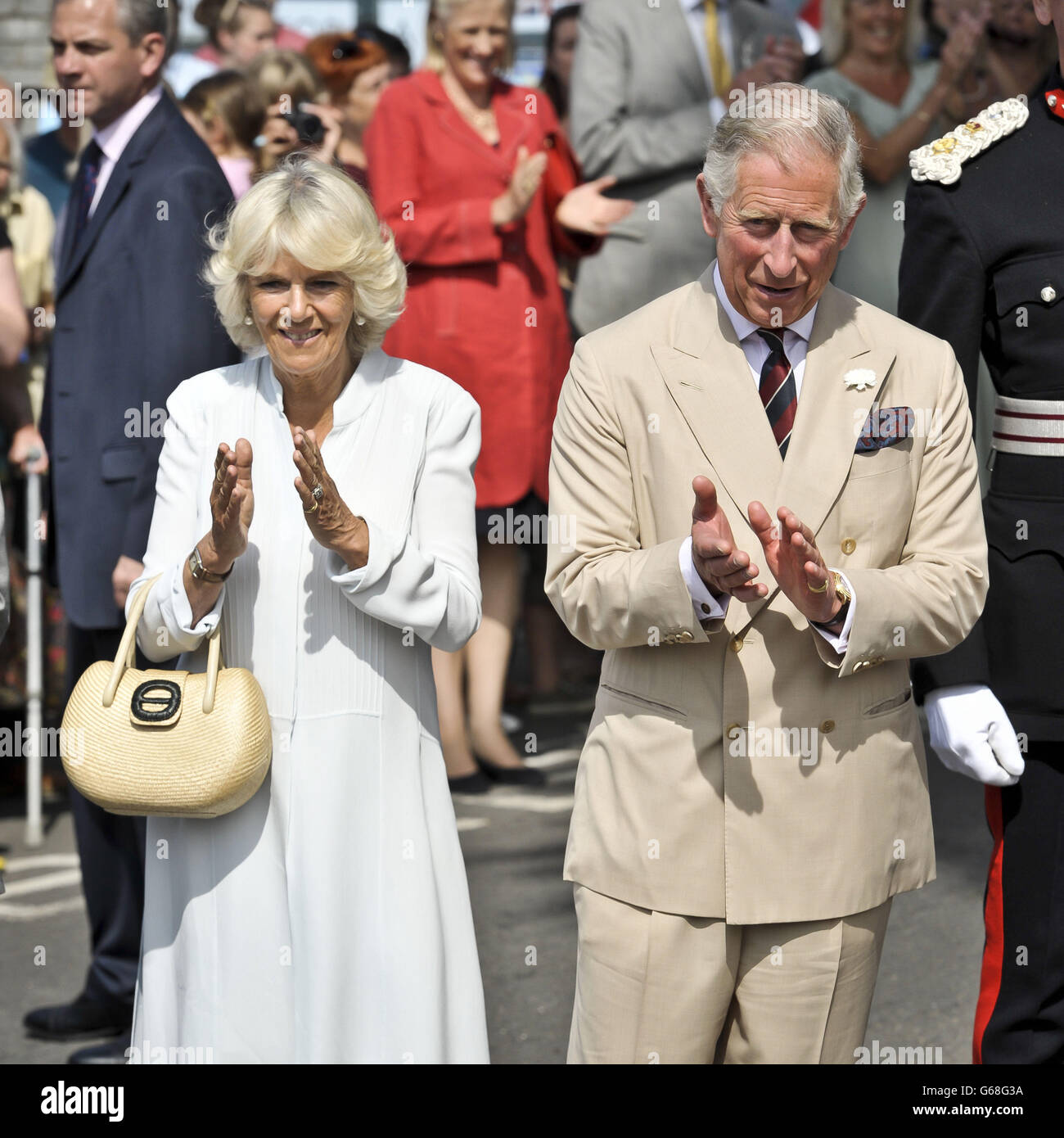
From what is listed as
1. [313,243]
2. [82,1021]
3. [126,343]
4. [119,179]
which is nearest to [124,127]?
[119,179]

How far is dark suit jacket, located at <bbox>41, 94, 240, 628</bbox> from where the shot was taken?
→ 3881 millimetres

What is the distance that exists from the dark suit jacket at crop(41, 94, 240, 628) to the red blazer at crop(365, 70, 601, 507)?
4.68 ft

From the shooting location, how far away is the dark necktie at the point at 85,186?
13.5 ft

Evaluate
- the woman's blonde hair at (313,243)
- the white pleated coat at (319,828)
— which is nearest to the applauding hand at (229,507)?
the white pleated coat at (319,828)

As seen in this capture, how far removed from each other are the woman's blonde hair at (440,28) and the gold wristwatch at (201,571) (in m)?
3.12

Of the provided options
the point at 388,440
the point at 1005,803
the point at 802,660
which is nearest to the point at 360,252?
the point at 388,440

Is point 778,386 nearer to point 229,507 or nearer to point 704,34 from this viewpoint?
point 229,507

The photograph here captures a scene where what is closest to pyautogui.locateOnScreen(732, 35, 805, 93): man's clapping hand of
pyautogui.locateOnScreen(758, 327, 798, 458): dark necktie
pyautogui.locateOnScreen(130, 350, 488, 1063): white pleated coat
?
pyautogui.locateOnScreen(758, 327, 798, 458): dark necktie

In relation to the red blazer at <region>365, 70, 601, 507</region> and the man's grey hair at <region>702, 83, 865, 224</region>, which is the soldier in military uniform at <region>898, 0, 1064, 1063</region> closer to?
the man's grey hair at <region>702, 83, 865, 224</region>

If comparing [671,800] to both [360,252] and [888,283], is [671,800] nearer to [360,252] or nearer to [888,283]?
[360,252]

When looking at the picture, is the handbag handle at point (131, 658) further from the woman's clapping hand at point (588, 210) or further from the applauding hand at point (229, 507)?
the woman's clapping hand at point (588, 210)

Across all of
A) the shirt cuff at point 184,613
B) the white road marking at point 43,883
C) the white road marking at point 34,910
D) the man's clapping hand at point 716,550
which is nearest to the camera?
the man's clapping hand at point 716,550

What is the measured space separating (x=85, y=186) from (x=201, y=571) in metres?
1.63

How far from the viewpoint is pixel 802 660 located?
2.83 metres
